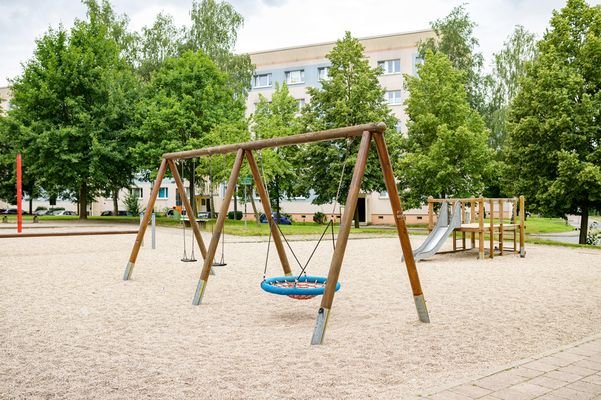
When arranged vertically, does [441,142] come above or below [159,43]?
below

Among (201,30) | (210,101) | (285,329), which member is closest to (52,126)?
(210,101)

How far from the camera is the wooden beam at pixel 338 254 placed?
19.2 feet

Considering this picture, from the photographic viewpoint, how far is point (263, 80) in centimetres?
5328

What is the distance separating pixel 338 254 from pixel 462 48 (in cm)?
3637

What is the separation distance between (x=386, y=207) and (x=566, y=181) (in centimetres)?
2522

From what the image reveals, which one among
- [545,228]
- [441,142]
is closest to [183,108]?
[441,142]

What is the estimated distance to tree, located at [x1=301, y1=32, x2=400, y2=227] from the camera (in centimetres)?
3192

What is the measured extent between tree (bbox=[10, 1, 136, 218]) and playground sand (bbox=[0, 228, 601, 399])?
22.7 metres

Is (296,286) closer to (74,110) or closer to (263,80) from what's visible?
(74,110)

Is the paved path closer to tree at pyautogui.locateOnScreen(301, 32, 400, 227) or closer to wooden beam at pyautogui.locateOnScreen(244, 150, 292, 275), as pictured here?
wooden beam at pyautogui.locateOnScreen(244, 150, 292, 275)

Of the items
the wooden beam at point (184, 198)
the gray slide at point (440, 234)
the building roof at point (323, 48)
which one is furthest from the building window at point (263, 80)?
the wooden beam at point (184, 198)

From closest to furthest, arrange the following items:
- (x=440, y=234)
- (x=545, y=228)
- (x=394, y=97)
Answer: (x=440, y=234)
(x=545, y=228)
(x=394, y=97)

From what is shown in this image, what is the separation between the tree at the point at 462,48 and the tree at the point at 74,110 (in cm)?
2087

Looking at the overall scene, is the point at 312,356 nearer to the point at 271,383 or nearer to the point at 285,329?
the point at 271,383
